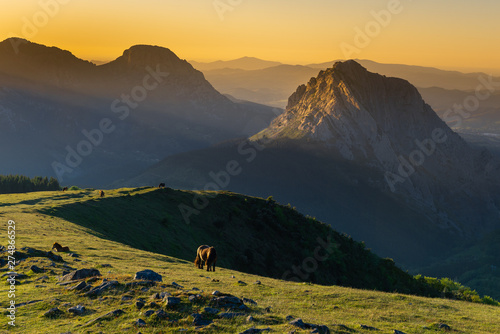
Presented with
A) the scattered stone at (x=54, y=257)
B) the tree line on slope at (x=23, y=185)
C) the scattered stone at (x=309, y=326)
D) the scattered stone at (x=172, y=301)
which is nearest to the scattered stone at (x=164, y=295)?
the scattered stone at (x=172, y=301)

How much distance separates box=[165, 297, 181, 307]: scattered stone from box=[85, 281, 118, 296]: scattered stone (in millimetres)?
4090

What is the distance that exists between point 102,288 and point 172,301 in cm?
465

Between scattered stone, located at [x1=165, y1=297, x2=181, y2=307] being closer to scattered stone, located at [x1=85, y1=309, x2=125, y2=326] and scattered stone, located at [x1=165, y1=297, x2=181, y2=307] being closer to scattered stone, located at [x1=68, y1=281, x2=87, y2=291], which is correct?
scattered stone, located at [x1=85, y1=309, x2=125, y2=326]

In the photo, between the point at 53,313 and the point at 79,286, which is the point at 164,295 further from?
the point at 79,286

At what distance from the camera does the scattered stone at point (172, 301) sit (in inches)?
805

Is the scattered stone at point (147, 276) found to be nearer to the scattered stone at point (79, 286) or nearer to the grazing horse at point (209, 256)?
the scattered stone at point (79, 286)

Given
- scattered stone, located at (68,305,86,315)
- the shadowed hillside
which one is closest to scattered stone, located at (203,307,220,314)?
scattered stone, located at (68,305,86,315)

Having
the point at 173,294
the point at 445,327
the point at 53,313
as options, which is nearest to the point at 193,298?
the point at 173,294

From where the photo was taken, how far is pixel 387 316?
2467 centimetres

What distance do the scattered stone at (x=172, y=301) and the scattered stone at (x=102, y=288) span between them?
4090mm

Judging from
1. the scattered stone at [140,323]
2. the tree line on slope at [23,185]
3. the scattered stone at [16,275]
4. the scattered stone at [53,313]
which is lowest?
the scattered stone at [53,313]

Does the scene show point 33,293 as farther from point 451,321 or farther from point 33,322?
point 451,321

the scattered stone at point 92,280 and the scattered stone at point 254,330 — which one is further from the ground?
the scattered stone at point 92,280

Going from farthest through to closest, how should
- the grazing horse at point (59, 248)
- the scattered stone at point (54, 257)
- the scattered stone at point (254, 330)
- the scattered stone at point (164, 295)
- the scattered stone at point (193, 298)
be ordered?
the grazing horse at point (59, 248), the scattered stone at point (54, 257), the scattered stone at point (164, 295), the scattered stone at point (193, 298), the scattered stone at point (254, 330)
